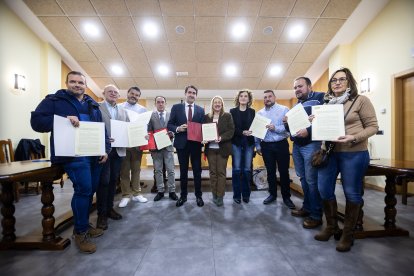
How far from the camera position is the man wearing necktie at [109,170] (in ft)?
7.07

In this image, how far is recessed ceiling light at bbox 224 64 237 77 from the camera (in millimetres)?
5652

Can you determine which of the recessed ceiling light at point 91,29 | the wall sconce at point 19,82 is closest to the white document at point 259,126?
the recessed ceiling light at point 91,29

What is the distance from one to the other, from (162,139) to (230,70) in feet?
11.9

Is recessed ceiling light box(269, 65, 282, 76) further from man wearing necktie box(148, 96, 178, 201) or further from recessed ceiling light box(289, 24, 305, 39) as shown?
man wearing necktie box(148, 96, 178, 201)

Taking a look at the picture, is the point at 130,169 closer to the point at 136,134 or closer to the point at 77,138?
the point at 136,134

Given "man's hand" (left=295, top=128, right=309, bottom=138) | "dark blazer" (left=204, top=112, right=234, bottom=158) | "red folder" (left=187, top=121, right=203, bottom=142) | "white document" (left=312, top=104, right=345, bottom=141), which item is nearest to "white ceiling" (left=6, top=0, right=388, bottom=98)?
"dark blazer" (left=204, top=112, right=234, bottom=158)

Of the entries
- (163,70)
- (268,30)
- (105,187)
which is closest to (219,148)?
(105,187)

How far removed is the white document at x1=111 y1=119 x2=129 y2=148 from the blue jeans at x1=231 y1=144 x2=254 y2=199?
1349mm

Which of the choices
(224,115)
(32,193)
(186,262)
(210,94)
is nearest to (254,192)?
(224,115)

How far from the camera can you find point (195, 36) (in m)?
4.67

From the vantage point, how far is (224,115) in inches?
111

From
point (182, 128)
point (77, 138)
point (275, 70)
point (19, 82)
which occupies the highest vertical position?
point (275, 70)

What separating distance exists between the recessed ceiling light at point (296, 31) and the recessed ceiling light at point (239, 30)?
37.2 inches

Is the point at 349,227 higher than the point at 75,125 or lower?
lower
